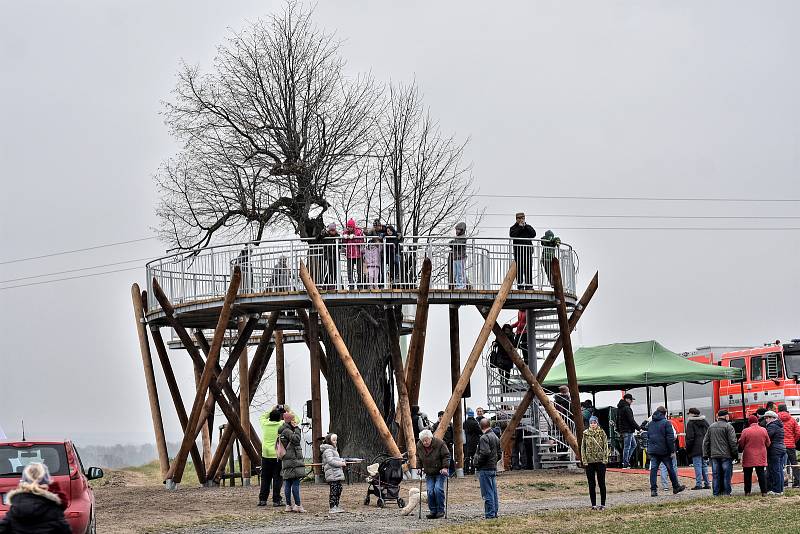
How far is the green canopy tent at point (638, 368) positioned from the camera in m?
35.8

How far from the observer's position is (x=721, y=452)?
23.9m

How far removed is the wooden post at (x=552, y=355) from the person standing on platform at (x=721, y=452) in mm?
8053

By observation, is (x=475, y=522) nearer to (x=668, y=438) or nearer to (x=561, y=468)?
(x=668, y=438)

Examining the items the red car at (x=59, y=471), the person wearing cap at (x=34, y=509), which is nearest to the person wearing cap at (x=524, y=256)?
the red car at (x=59, y=471)

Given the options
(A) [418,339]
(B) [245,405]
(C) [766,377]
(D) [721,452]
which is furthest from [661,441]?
(C) [766,377]

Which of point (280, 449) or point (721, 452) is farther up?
point (280, 449)

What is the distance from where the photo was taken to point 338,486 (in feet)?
75.8

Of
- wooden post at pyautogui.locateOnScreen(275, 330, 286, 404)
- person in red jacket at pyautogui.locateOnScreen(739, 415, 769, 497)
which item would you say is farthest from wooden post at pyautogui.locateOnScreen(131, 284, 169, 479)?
person in red jacket at pyautogui.locateOnScreen(739, 415, 769, 497)

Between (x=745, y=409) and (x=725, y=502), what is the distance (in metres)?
16.0

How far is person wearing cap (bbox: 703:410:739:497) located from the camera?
23.9 metres

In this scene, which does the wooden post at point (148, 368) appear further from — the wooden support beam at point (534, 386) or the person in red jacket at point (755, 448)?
the person in red jacket at point (755, 448)

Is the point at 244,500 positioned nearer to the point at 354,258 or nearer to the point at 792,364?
the point at 354,258

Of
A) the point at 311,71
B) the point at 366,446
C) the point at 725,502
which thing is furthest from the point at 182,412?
the point at 725,502

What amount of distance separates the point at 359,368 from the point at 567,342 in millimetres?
5305
